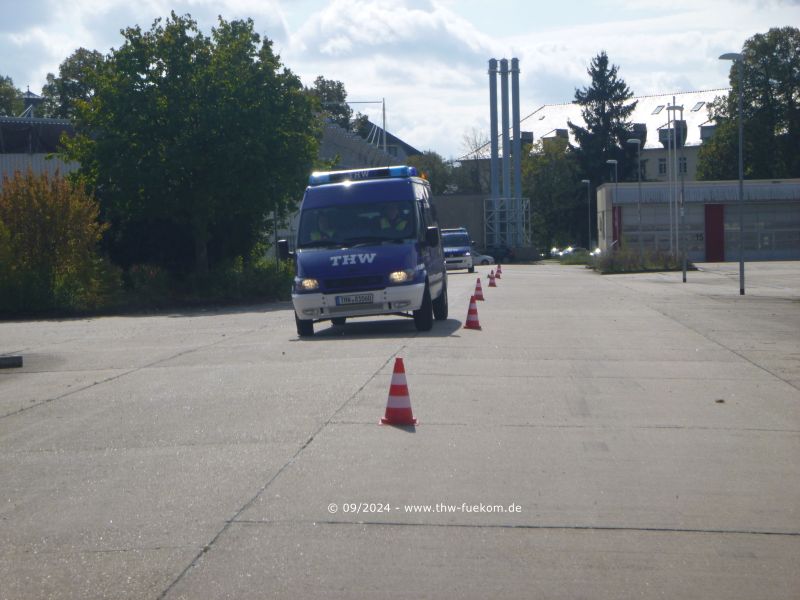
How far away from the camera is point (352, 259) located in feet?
55.2

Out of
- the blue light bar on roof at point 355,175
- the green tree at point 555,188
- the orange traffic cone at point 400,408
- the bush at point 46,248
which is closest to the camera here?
the orange traffic cone at point 400,408

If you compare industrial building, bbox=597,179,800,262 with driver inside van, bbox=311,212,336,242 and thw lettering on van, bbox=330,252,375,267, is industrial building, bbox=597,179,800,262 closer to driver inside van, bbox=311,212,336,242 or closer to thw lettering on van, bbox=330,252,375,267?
driver inside van, bbox=311,212,336,242

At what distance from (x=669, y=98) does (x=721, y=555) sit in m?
110

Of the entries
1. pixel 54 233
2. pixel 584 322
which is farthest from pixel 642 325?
pixel 54 233

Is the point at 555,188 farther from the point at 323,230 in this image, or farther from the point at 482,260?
the point at 323,230

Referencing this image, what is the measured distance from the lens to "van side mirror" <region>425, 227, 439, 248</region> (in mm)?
18069

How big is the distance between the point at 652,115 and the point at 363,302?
97.1 metres

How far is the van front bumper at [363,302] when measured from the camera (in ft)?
54.9

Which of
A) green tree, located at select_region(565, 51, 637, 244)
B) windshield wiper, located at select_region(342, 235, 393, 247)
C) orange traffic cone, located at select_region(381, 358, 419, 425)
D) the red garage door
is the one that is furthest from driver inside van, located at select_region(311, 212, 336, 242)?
green tree, located at select_region(565, 51, 637, 244)

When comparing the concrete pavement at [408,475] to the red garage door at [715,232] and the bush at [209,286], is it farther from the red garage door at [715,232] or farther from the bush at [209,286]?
the red garage door at [715,232]

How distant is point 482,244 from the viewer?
84625mm

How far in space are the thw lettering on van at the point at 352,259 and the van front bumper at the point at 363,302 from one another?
0.48m

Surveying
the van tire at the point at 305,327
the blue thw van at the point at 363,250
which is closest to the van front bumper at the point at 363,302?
the blue thw van at the point at 363,250

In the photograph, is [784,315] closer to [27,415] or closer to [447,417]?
[447,417]
